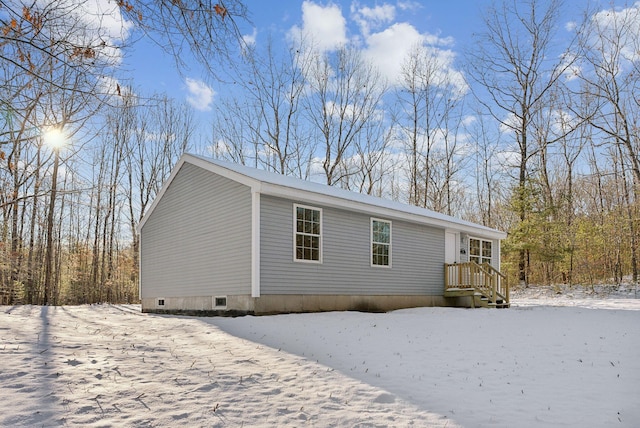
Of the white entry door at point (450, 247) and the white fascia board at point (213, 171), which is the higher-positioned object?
the white fascia board at point (213, 171)

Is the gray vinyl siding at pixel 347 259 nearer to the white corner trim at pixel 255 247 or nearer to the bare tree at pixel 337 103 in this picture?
the white corner trim at pixel 255 247

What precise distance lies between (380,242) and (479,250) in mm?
6031

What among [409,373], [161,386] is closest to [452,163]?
[409,373]

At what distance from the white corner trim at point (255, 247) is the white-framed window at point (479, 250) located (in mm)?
9828

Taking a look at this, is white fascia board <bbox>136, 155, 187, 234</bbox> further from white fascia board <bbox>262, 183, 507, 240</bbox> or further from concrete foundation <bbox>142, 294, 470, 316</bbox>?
white fascia board <bbox>262, 183, 507, 240</bbox>

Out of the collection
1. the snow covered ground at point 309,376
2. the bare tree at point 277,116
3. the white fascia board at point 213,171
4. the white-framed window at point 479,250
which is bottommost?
the snow covered ground at point 309,376

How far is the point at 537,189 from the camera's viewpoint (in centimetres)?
2448

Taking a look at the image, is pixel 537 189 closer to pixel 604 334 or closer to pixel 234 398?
pixel 604 334

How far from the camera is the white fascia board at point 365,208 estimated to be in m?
10.8

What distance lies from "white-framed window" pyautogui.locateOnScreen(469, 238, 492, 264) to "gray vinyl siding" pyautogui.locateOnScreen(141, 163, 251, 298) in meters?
9.85

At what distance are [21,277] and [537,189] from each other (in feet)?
79.0

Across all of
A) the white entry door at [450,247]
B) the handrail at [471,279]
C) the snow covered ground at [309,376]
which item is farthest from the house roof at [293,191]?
the snow covered ground at [309,376]

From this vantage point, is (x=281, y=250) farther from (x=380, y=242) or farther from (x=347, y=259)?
(x=380, y=242)

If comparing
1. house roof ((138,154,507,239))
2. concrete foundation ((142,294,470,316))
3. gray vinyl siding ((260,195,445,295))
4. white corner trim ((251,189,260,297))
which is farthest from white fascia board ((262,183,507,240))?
concrete foundation ((142,294,470,316))
